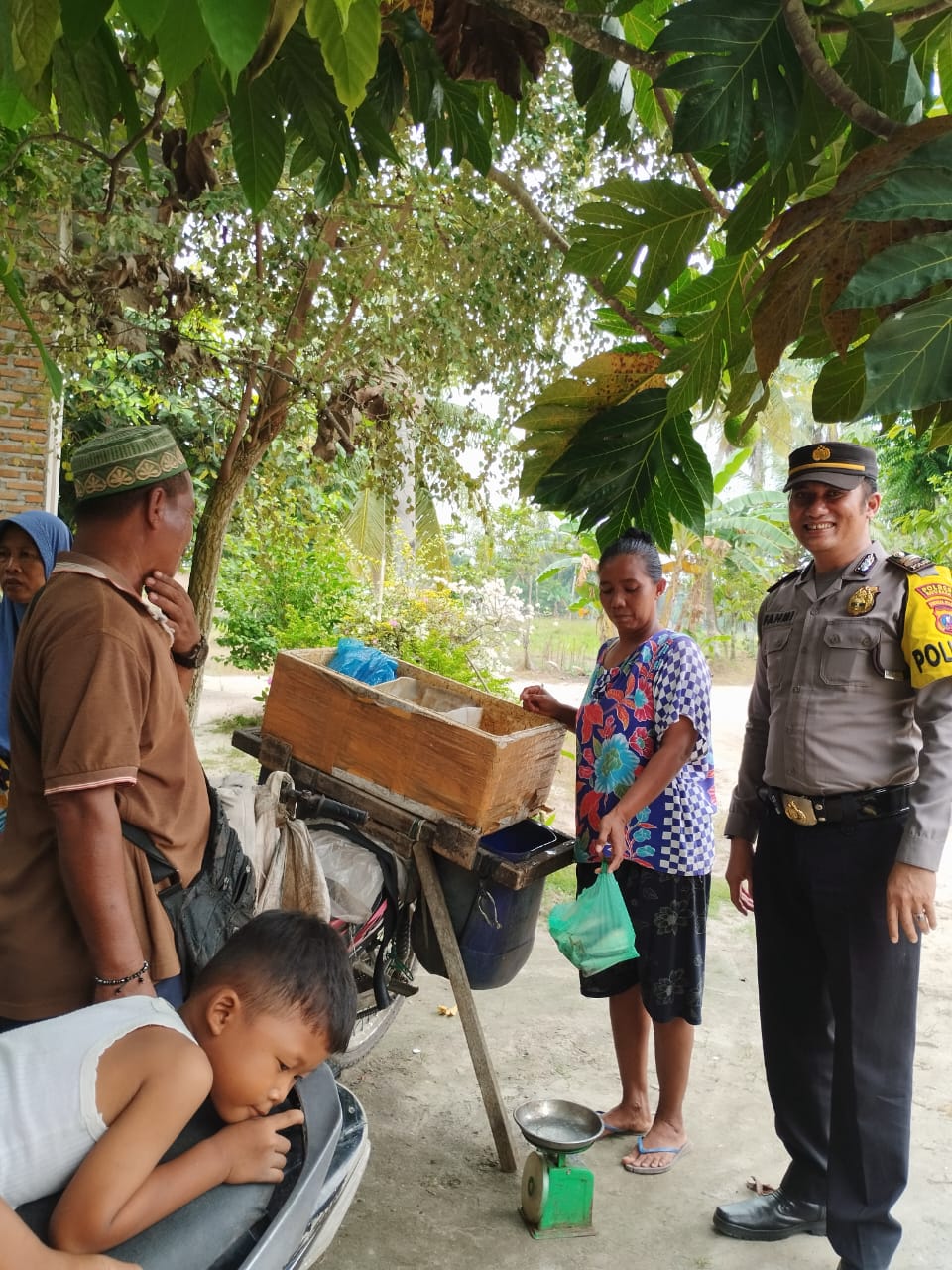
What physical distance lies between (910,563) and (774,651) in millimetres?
457

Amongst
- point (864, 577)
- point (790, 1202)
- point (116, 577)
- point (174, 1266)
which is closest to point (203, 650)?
point (116, 577)

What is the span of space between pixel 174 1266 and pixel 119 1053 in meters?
0.24

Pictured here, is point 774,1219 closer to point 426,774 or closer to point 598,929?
point 598,929

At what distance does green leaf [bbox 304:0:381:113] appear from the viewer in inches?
38.9

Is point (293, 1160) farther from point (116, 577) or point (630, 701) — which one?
point (630, 701)

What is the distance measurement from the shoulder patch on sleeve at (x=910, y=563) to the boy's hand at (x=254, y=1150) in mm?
2040

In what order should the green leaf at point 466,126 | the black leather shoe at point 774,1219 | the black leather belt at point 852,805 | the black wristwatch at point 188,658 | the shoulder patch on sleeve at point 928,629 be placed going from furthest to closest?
1. the black leather shoe at point 774,1219
2. the black leather belt at point 852,805
3. the shoulder patch on sleeve at point 928,629
4. the black wristwatch at point 188,658
5. the green leaf at point 466,126

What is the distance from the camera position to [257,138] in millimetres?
1473

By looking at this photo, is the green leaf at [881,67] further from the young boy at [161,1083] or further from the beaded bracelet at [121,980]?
the beaded bracelet at [121,980]

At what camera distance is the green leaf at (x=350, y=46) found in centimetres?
99

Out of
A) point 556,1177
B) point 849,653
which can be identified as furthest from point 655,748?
point 556,1177

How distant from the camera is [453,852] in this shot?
293 centimetres

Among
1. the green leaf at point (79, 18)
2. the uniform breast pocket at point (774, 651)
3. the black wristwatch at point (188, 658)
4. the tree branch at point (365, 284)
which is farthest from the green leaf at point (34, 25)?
the tree branch at point (365, 284)

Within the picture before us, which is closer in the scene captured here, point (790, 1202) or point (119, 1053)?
point (119, 1053)
